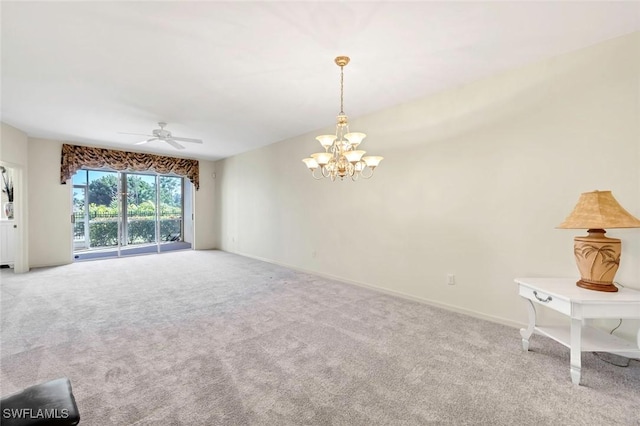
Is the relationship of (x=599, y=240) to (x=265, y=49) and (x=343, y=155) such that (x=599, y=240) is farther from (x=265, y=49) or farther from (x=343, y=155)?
(x=265, y=49)

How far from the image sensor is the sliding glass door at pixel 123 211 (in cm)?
729

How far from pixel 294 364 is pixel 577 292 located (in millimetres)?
2243

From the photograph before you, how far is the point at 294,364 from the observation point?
2.24 metres

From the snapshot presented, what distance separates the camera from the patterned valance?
607 centimetres

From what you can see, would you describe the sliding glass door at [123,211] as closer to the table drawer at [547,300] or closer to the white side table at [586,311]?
the table drawer at [547,300]

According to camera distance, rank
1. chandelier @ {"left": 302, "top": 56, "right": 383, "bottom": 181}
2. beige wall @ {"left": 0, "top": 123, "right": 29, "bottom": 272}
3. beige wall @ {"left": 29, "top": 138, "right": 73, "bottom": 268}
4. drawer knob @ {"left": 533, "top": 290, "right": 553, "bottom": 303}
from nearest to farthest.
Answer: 1. drawer knob @ {"left": 533, "top": 290, "right": 553, "bottom": 303}
2. chandelier @ {"left": 302, "top": 56, "right": 383, "bottom": 181}
3. beige wall @ {"left": 0, "top": 123, "right": 29, "bottom": 272}
4. beige wall @ {"left": 29, "top": 138, "right": 73, "bottom": 268}

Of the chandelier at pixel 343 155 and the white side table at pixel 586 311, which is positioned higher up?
the chandelier at pixel 343 155

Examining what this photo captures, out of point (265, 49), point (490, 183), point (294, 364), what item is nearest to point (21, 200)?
point (265, 49)

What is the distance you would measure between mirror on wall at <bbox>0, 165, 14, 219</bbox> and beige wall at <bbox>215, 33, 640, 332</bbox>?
→ 6450 millimetres

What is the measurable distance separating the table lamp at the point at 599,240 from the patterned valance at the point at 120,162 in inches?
322

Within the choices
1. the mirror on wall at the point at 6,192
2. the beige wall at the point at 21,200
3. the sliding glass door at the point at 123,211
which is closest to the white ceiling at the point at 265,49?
the beige wall at the point at 21,200

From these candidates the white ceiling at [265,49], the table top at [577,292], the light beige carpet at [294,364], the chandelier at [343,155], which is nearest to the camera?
the light beige carpet at [294,364]

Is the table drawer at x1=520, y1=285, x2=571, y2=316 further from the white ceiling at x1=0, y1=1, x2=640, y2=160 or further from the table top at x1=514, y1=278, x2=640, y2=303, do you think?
the white ceiling at x1=0, y1=1, x2=640, y2=160

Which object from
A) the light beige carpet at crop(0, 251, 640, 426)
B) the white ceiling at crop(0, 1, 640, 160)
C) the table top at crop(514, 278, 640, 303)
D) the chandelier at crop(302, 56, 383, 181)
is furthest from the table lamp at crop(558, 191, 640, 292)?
the chandelier at crop(302, 56, 383, 181)
